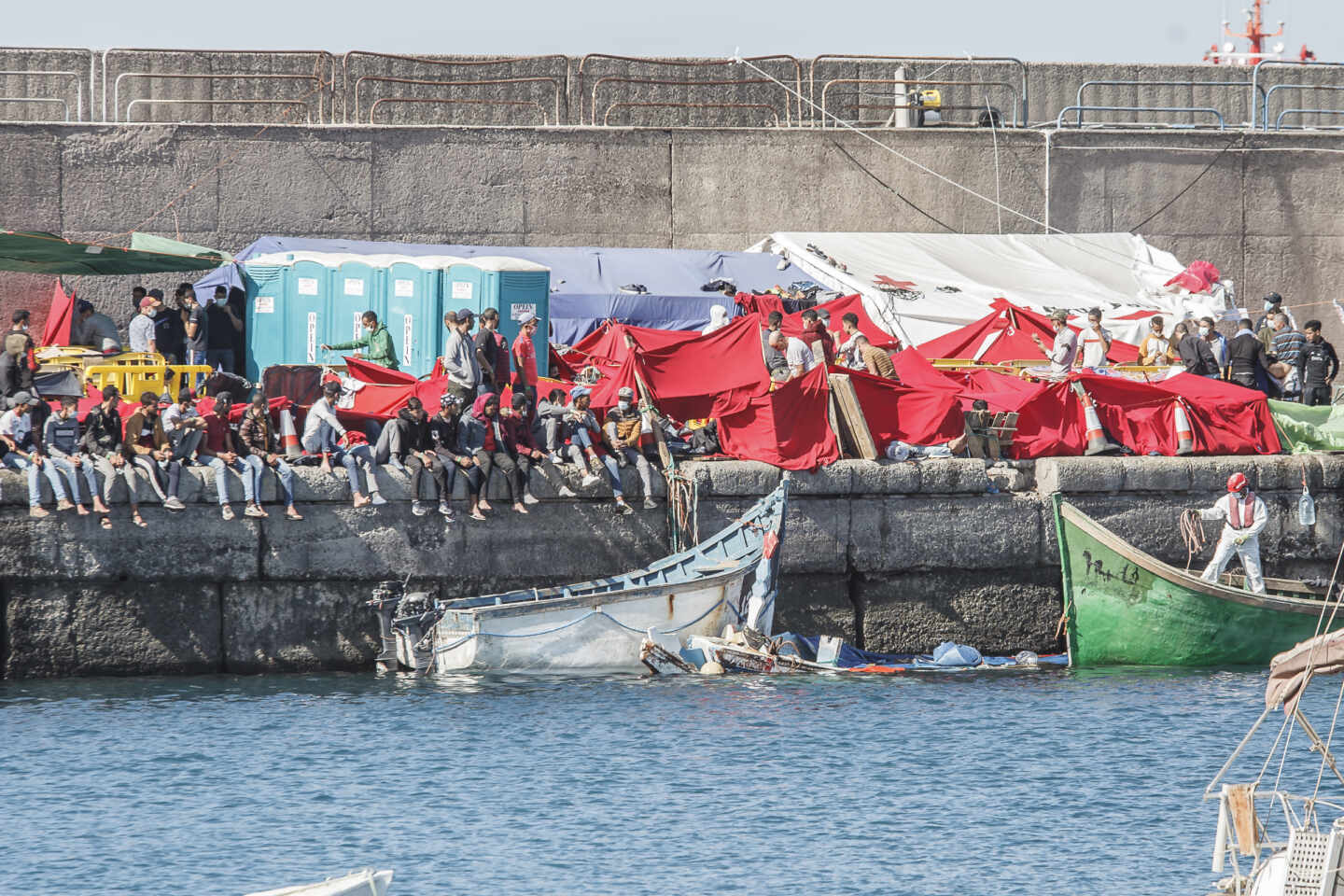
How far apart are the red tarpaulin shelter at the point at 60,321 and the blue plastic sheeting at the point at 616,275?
1.53 m

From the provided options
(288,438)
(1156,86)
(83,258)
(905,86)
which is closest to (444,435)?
(288,438)

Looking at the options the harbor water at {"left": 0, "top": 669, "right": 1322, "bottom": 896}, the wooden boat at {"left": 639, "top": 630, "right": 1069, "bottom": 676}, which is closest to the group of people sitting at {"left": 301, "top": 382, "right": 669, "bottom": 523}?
the wooden boat at {"left": 639, "top": 630, "right": 1069, "bottom": 676}

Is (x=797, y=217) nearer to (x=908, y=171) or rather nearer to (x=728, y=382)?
(x=908, y=171)

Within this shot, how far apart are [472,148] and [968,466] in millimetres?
8873

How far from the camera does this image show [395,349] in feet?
69.9

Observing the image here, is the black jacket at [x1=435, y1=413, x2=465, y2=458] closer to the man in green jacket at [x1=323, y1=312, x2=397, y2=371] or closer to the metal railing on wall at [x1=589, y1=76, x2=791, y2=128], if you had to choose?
the man in green jacket at [x1=323, y1=312, x2=397, y2=371]

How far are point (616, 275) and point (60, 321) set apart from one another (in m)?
6.42

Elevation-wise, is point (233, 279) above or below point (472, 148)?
below

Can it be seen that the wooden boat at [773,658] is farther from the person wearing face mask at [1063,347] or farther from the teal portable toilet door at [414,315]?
the teal portable toilet door at [414,315]

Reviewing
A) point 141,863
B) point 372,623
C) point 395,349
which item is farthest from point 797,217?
point 141,863

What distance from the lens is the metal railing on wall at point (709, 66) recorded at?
82.8 ft

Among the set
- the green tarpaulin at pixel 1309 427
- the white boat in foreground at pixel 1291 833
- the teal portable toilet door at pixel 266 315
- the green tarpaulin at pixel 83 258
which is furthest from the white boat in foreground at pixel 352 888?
the green tarpaulin at pixel 1309 427

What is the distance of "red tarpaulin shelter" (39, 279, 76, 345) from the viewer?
2111cm

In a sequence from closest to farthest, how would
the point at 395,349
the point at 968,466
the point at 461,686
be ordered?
the point at 461,686, the point at 968,466, the point at 395,349
